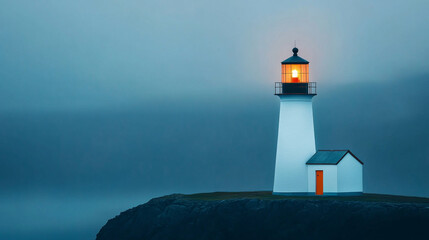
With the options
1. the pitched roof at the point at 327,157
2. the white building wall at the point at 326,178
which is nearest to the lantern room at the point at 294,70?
the pitched roof at the point at 327,157

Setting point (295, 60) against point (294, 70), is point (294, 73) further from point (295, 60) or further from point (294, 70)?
point (295, 60)

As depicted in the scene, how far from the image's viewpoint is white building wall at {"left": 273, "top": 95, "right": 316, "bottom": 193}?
134ft

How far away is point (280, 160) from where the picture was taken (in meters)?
41.0

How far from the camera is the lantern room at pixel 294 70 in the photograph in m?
41.2

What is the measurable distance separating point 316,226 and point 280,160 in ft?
16.5

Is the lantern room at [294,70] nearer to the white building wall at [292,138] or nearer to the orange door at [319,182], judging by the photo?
the white building wall at [292,138]

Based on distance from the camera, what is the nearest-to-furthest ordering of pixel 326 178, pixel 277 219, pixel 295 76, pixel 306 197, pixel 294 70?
pixel 277 219
pixel 306 197
pixel 326 178
pixel 295 76
pixel 294 70

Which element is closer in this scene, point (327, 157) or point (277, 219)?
point (277, 219)

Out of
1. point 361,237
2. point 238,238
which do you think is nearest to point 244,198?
point 238,238

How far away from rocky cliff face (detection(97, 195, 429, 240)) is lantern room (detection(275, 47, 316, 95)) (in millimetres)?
4966

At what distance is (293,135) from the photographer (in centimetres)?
4088

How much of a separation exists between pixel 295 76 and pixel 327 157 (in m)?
3.51

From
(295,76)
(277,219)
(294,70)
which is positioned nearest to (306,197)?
(277,219)

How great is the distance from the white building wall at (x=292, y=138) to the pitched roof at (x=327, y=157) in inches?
10.6
